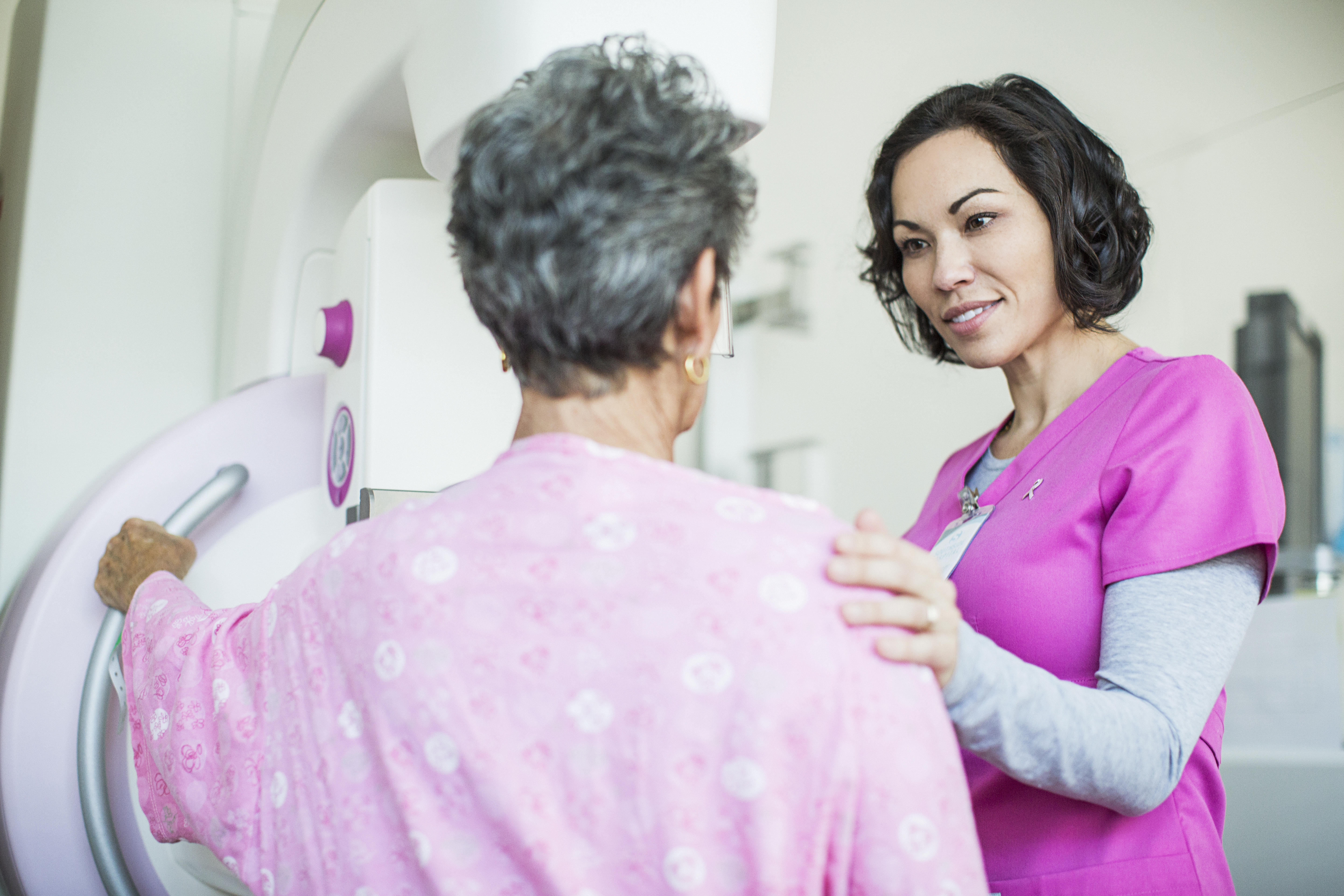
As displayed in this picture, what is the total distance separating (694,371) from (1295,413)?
185 cm

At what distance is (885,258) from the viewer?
4.39 feet

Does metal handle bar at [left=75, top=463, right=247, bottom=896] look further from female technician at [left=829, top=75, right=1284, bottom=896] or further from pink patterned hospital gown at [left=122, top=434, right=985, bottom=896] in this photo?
female technician at [left=829, top=75, right=1284, bottom=896]

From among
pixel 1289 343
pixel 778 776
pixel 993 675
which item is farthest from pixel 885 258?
pixel 1289 343

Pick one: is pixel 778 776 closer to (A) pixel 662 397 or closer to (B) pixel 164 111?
(A) pixel 662 397

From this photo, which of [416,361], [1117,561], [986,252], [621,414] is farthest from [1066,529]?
[416,361]

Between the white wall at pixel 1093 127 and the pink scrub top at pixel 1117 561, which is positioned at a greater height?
the white wall at pixel 1093 127

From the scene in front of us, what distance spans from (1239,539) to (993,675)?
0.93ft

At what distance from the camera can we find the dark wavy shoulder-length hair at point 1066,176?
3.59ft

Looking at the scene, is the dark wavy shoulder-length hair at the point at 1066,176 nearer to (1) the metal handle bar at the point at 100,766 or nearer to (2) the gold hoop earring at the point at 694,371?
(2) the gold hoop earring at the point at 694,371

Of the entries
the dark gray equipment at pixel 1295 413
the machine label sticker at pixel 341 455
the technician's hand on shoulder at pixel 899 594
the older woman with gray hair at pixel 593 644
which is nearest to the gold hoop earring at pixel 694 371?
the older woman with gray hair at pixel 593 644

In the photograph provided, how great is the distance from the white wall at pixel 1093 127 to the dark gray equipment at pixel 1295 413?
0.16 feet

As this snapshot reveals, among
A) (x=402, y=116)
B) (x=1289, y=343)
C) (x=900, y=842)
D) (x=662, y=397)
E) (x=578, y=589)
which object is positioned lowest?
(x=900, y=842)

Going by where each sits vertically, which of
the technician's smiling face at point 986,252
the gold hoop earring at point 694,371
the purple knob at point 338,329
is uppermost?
the technician's smiling face at point 986,252

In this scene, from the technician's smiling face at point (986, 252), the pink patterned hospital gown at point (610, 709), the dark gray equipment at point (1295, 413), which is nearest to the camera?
the pink patterned hospital gown at point (610, 709)
